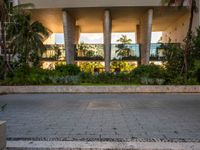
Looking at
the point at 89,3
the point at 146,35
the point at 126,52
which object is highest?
the point at 89,3

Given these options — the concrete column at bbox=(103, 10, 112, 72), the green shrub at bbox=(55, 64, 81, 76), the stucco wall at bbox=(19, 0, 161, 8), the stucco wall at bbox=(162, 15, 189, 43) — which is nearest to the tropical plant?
the concrete column at bbox=(103, 10, 112, 72)

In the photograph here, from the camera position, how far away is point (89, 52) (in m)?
40.7

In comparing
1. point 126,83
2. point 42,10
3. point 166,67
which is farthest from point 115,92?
point 42,10

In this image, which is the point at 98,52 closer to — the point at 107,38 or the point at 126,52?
the point at 126,52

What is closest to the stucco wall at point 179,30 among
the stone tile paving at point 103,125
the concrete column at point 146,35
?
the concrete column at point 146,35

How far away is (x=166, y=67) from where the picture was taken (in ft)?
82.5

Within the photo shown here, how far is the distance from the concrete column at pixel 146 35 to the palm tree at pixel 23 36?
13.4m

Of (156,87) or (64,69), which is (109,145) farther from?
(64,69)

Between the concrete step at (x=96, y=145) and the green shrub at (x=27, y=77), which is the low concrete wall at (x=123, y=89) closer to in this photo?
the green shrub at (x=27, y=77)

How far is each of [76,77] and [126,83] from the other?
13.0 ft

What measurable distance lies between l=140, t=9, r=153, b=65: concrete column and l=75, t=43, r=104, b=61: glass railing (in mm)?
5864

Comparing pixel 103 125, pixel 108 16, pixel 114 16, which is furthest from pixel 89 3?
pixel 103 125

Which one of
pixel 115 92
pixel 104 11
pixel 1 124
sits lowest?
pixel 115 92

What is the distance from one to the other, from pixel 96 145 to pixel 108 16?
99.1 feet
